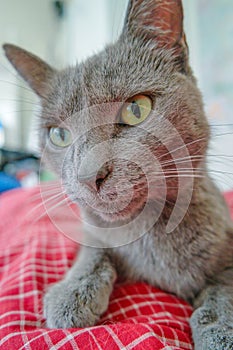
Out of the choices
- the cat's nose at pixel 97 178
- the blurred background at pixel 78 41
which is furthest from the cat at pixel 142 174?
the blurred background at pixel 78 41

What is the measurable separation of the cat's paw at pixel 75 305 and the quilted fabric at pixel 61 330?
0.03 m

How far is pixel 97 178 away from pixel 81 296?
253 mm

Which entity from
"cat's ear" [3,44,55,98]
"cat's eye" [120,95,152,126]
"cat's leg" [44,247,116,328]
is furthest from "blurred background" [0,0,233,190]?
"cat's leg" [44,247,116,328]

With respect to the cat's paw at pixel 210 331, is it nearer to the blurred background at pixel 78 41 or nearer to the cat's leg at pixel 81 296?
the cat's leg at pixel 81 296

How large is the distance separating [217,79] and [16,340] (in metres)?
1.69

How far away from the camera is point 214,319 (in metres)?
0.59

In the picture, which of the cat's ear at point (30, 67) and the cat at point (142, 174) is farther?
the cat's ear at point (30, 67)

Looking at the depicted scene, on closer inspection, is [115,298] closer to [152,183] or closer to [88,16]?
[152,183]

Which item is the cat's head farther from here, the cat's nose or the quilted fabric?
the quilted fabric

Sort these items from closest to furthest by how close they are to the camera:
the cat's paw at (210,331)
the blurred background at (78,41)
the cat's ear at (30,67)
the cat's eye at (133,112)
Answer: the cat's paw at (210,331) < the cat's eye at (133,112) < the cat's ear at (30,67) < the blurred background at (78,41)

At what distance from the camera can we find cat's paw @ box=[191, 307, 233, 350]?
523 mm

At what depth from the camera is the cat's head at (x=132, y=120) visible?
57 centimetres

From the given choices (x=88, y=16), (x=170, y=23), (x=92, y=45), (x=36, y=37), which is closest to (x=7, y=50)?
(x=170, y=23)

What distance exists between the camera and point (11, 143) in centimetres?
293
